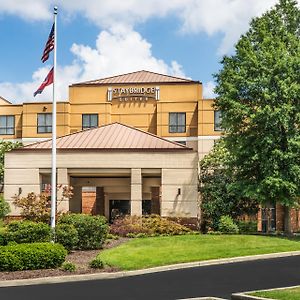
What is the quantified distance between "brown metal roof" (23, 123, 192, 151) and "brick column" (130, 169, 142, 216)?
166cm

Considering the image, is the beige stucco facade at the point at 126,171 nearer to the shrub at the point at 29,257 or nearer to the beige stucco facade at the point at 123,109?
the shrub at the point at 29,257

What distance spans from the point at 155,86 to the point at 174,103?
109 inches

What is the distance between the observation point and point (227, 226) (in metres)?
32.9

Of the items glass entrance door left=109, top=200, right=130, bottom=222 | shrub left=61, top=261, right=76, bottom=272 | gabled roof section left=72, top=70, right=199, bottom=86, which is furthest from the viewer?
gabled roof section left=72, top=70, right=199, bottom=86

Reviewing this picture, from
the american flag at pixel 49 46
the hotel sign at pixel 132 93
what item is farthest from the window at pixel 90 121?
the american flag at pixel 49 46

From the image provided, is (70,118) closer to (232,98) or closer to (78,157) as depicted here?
(78,157)

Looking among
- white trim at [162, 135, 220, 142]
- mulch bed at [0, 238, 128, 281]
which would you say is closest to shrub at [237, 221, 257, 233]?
mulch bed at [0, 238, 128, 281]

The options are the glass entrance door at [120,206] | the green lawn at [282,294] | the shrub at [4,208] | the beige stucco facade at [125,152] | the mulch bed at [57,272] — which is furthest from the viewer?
the glass entrance door at [120,206]

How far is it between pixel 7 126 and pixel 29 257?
40352 mm

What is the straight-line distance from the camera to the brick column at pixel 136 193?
34.8m

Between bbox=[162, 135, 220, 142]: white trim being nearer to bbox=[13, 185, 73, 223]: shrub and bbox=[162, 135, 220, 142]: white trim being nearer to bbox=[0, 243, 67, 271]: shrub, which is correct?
bbox=[13, 185, 73, 223]: shrub

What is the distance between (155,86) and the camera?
2186 inches

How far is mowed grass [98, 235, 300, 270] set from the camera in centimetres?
2081

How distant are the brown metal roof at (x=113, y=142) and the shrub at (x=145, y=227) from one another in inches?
206
